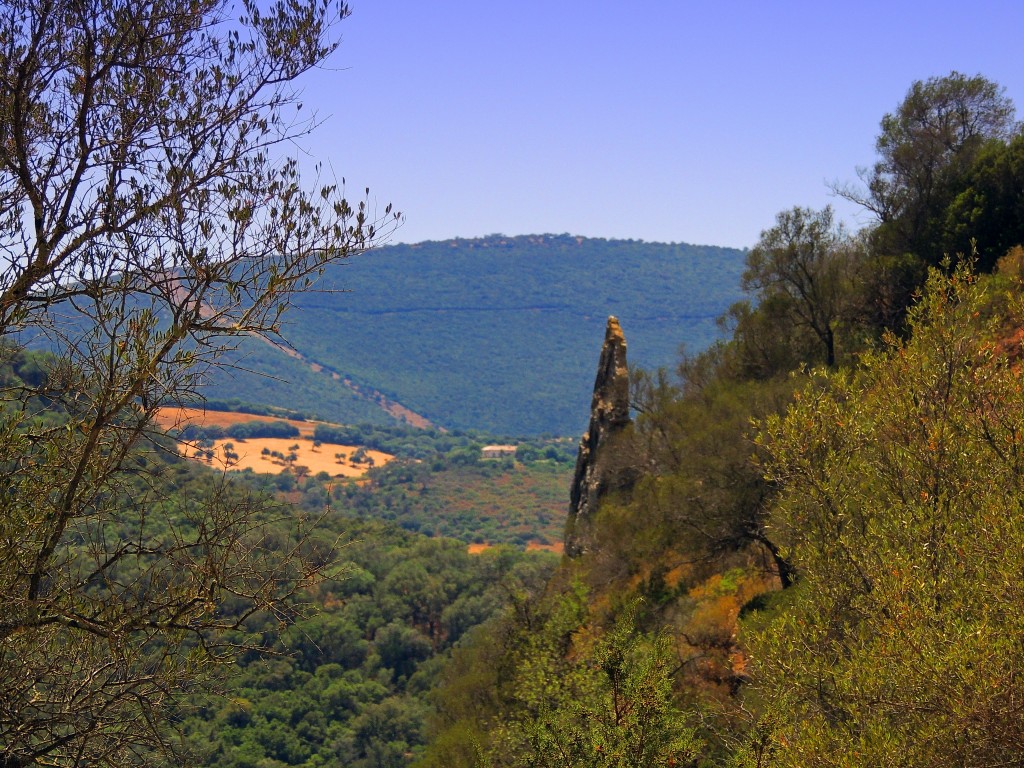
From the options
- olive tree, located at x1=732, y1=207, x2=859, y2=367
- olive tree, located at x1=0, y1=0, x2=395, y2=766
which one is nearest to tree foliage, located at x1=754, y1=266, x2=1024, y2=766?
olive tree, located at x1=0, y1=0, x2=395, y2=766

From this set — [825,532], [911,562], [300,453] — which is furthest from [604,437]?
[300,453]

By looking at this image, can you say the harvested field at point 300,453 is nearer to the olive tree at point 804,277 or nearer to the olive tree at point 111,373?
the olive tree at point 804,277

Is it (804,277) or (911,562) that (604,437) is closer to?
(804,277)

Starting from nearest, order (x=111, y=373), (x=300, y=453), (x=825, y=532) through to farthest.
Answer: (x=111, y=373) → (x=825, y=532) → (x=300, y=453)

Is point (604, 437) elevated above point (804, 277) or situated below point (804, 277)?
below

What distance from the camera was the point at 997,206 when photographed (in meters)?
30.1

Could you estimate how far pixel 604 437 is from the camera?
3822cm

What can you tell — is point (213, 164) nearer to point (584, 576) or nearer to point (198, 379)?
point (198, 379)

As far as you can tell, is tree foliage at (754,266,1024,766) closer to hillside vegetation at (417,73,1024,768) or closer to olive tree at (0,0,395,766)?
hillside vegetation at (417,73,1024,768)

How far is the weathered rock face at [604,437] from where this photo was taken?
1464 inches

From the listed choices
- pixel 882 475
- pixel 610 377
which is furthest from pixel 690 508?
pixel 882 475

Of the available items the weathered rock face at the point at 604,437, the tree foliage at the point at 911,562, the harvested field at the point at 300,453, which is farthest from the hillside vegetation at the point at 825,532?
the harvested field at the point at 300,453

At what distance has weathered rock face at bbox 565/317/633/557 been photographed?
37.2 metres

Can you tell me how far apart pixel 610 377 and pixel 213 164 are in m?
31.4
